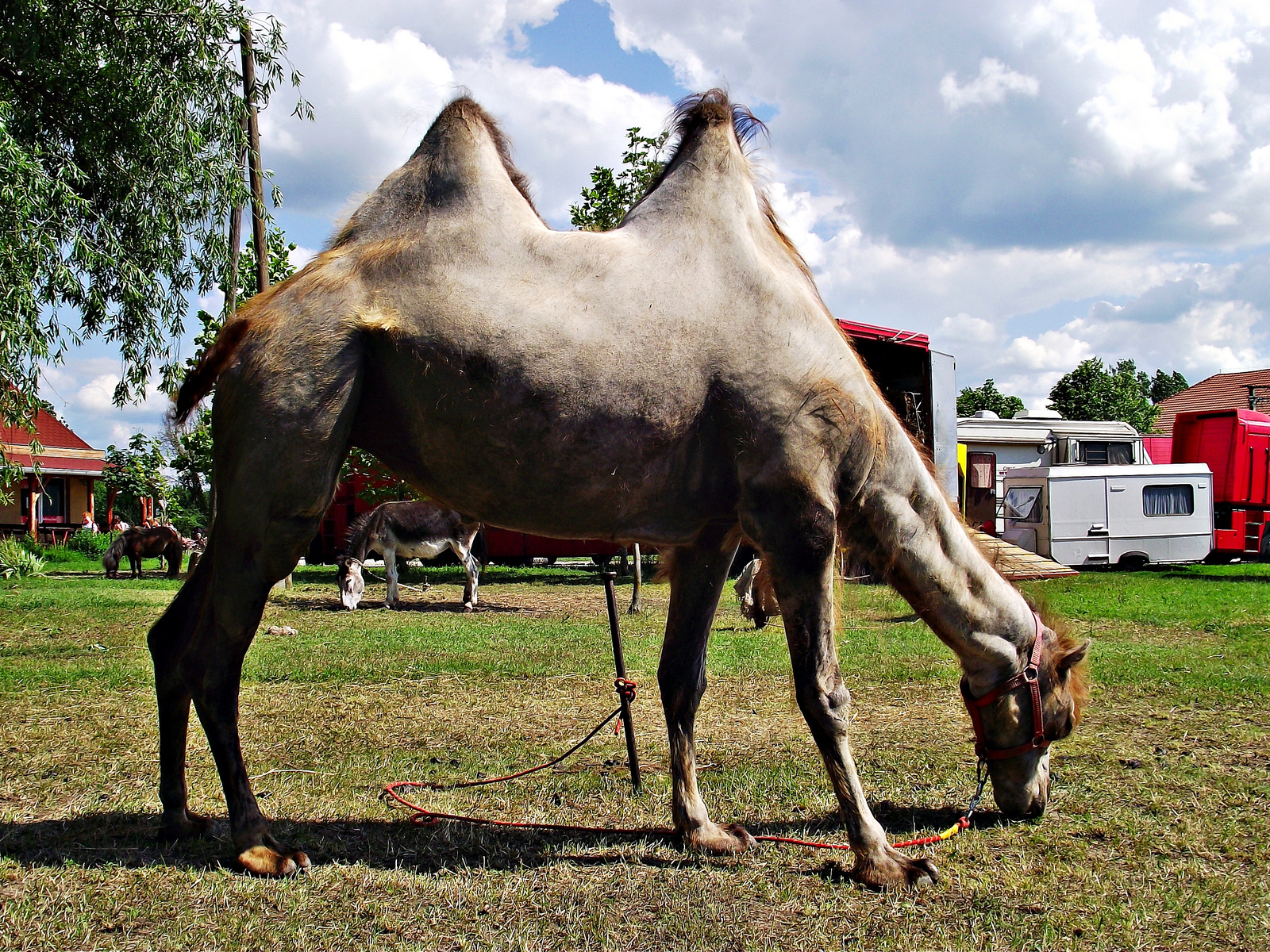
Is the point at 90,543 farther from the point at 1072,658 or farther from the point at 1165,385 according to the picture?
the point at 1165,385

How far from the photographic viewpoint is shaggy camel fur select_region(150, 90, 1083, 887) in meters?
3.33

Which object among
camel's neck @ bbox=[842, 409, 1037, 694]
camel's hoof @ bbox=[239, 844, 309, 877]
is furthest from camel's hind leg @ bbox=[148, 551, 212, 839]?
camel's neck @ bbox=[842, 409, 1037, 694]

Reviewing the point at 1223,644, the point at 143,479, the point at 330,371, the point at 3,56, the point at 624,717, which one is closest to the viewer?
the point at 330,371

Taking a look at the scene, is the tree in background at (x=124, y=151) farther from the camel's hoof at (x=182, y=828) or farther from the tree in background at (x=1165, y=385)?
the tree in background at (x=1165, y=385)

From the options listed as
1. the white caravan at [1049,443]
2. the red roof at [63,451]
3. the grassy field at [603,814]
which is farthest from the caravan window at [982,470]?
the red roof at [63,451]

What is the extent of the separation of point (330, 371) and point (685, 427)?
52.1 inches

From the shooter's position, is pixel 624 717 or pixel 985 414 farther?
pixel 985 414

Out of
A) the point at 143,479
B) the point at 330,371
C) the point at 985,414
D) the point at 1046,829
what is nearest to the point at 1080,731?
the point at 1046,829

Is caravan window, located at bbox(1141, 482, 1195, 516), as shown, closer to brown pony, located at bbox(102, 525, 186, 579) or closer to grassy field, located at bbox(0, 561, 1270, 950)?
grassy field, located at bbox(0, 561, 1270, 950)

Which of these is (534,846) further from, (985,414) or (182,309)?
(985,414)

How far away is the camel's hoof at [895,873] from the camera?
3.24 meters

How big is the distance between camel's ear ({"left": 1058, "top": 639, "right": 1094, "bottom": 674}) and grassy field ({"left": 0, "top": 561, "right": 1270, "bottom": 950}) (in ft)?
2.18

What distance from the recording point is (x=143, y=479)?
3238 centimetres

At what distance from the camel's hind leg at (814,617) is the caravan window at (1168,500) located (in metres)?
20.3
